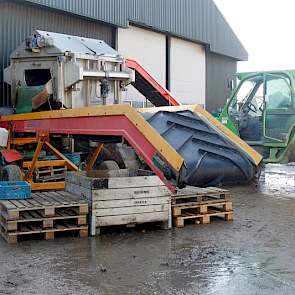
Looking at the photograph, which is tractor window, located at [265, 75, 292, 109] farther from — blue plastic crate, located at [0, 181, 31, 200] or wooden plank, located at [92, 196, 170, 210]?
blue plastic crate, located at [0, 181, 31, 200]

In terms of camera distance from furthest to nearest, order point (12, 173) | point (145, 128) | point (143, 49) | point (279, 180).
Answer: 1. point (143, 49)
2. point (279, 180)
3. point (12, 173)
4. point (145, 128)

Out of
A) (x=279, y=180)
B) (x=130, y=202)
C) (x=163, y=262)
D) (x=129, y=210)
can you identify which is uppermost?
(x=130, y=202)

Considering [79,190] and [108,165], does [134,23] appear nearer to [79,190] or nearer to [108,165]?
[108,165]

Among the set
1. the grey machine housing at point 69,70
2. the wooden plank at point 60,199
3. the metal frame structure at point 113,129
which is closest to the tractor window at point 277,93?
the grey machine housing at point 69,70

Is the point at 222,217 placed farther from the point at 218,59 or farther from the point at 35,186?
the point at 218,59

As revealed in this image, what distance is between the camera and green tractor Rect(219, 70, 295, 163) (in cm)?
1070

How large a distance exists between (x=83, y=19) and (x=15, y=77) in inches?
159

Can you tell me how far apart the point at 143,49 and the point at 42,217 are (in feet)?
35.2

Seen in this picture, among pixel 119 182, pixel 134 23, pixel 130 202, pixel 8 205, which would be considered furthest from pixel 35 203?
pixel 134 23

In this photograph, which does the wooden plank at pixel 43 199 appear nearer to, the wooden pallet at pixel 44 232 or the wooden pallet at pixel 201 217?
the wooden pallet at pixel 44 232

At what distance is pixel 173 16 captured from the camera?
17.1 metres

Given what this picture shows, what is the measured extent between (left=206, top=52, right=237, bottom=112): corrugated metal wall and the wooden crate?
14.3m

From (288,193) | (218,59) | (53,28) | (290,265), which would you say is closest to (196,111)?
(290,265)

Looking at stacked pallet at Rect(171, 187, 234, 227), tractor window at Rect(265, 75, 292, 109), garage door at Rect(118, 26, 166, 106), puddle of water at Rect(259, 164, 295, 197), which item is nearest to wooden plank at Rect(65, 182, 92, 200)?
stacked pallet at Rect(171, 187, 234, 227)
